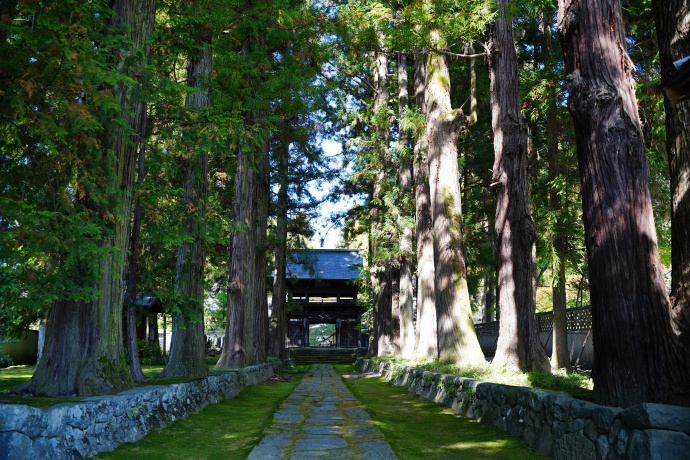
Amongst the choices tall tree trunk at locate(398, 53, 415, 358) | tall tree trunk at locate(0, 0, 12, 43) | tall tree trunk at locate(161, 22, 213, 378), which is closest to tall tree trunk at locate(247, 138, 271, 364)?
tall tree trunk at locate(398, 53, 415, 358)

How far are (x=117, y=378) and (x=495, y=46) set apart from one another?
26.0 ft

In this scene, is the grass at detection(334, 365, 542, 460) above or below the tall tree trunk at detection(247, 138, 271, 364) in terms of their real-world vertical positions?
below

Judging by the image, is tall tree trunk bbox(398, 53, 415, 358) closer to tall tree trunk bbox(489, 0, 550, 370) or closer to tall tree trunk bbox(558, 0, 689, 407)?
tall tree trunk bbox(489, 0, 550, 370)

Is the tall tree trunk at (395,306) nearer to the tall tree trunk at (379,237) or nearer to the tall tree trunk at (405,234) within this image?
the tall tree trunk at (379,237)

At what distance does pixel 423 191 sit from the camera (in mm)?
15227

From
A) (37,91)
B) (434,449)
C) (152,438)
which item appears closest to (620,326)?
(434,449)

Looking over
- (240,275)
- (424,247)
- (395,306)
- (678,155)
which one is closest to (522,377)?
(678,155)

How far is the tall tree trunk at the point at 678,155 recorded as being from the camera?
13.7 ft

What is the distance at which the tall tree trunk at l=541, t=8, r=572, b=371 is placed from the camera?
1205 centimetres

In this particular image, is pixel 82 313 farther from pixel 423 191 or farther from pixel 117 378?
pixel 423 191

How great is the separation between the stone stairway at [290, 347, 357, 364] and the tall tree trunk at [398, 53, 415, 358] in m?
12.0

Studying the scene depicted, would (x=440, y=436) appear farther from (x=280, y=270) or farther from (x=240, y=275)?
(x=280, y=270)

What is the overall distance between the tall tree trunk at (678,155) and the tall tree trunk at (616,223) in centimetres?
11

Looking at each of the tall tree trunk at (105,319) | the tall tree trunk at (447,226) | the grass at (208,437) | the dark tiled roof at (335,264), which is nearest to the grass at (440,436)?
the tall tree trunk at (447,226)
